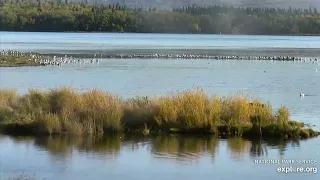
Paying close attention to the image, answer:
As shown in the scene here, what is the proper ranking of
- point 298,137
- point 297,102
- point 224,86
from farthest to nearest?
point 224,86, point 297,102, point 298,137

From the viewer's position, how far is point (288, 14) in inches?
6777

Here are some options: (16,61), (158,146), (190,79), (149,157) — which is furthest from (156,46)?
(149,157)

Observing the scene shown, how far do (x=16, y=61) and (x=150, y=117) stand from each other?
1397 inches

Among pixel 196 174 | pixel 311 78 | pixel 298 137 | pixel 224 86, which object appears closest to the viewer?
pixel 196 174

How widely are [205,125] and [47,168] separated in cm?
568

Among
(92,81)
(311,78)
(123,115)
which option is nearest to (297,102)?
(123,115)

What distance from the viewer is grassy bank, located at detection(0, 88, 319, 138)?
18.2m

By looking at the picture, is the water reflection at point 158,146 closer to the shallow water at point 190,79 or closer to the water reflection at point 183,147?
the water reflection at point 183,147

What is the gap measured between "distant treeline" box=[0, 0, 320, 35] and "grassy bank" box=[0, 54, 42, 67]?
89.3 meters

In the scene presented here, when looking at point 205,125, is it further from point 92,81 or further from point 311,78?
point 311,78

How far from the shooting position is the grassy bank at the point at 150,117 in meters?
18.2

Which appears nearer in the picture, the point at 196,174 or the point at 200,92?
the point at 196,174

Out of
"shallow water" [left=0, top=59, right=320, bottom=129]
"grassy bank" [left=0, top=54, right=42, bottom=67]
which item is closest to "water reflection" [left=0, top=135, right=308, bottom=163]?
"shallow water" [left=0, top=59, right=320, bottom=129]

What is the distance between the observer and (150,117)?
18766mm
